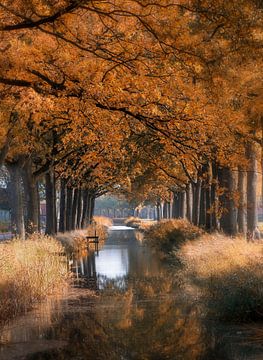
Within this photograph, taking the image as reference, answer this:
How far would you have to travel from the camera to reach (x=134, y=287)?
21734mm

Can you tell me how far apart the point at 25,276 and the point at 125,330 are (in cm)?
508

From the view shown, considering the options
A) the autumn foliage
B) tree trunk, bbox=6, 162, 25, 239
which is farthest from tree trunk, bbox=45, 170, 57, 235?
the autumn foliage

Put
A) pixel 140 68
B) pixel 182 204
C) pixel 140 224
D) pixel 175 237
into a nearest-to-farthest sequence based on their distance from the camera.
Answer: pixel 140 68
pixel 175 237
pixel 182 204
pixel 140 224

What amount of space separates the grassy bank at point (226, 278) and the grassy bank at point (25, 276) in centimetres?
430

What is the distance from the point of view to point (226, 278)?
15.9 metres

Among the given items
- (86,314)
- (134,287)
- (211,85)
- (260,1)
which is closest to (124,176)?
(134,287)

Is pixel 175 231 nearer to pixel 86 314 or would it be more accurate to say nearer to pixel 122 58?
pixel 86 314

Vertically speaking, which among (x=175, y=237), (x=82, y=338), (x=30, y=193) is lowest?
(x=82, y=338)

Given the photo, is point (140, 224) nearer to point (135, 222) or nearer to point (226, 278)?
point (135, 222)

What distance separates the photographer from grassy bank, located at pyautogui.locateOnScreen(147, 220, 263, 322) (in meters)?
14.1

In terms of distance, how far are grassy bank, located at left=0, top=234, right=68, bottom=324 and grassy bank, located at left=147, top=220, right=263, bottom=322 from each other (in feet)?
14.1

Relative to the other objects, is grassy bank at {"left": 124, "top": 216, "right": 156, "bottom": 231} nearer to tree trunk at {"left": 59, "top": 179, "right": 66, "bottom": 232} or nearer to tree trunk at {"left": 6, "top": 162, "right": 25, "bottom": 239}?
tree trunk at {"left": 59, "top": 179, "right": 66, "bottom": 232}

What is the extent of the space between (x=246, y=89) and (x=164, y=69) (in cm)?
656

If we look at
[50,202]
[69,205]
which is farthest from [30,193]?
[69,205]
